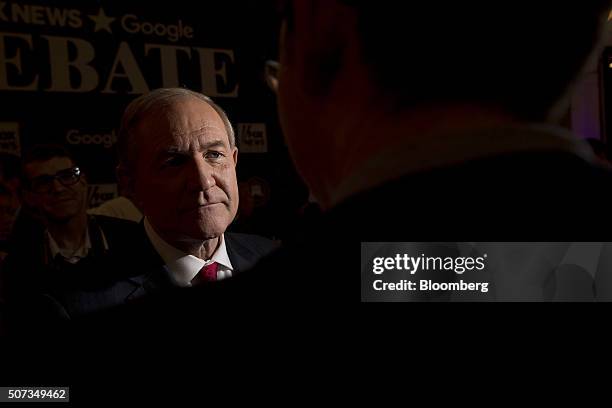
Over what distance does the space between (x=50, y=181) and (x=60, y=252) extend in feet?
0.75

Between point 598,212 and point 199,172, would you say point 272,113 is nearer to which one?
point 199,172

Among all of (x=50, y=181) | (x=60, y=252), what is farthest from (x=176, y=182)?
(x=50, y=181)

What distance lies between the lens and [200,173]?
0.84 metres

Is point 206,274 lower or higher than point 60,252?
lower

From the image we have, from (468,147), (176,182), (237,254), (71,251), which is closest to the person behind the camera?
(468,147)

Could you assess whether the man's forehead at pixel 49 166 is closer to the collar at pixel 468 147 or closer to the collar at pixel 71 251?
the collar at pixel 71 251

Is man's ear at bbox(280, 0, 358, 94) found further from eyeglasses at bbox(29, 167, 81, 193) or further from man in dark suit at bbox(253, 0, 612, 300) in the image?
eyeglasses at bbox(29, 167, 81, 193)

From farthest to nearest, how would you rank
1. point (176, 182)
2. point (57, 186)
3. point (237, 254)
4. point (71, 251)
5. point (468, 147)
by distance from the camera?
1. point (57, 186)
2. point (71, 251)
3. point (237, 254)
4. point (176, 182)
5. point (468, 147)

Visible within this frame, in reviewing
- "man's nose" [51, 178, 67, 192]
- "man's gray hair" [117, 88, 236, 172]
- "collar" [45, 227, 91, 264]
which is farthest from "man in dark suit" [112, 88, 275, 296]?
"man's nose" [51, 178, 67, 192]

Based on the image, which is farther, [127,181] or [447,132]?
[127,181]

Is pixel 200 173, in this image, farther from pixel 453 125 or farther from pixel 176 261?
pixel 453 125

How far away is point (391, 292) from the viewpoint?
0.46 metres

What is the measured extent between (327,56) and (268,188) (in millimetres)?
2415

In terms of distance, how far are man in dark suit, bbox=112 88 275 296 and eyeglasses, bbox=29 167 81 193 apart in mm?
614
